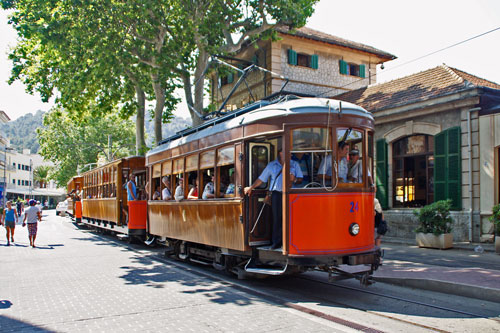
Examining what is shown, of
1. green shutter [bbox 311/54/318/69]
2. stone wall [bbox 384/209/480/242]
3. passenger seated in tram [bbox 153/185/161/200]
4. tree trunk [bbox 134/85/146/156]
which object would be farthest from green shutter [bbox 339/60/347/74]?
passenger seated in tram [bbox 153/185/161/200]

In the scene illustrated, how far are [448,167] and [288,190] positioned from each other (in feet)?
32.4

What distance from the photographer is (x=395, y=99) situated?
58.3 ft

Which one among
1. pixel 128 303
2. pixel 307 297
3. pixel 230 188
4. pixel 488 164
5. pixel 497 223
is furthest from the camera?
pixel 488 164

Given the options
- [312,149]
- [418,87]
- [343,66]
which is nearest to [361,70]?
[343,66]

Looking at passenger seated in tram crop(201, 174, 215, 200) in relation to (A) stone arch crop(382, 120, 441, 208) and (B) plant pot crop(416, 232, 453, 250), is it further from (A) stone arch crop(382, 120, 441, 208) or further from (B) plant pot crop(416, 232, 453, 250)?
(A) stone arch crop(382, 120, 441, 208)

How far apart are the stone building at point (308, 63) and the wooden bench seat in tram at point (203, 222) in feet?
44.1

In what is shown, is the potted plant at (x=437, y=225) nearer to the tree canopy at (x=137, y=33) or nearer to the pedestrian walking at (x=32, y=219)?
the tree canopy at (x=137, y=33)

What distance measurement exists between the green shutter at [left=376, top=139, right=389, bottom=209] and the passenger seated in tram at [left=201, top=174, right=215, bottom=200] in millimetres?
9962

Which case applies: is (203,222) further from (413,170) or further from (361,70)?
(361,70)

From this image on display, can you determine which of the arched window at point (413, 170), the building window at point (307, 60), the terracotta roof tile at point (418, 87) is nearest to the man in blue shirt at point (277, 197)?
the terracotta roof tile at point (418, 87)

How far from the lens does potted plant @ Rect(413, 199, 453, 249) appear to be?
13.9 meters

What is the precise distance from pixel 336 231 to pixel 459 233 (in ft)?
30.9

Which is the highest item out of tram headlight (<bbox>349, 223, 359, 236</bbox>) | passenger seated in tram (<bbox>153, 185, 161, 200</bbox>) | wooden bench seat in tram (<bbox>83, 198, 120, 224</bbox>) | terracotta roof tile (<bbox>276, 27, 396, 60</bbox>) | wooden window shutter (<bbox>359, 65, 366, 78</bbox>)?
terracotta roof tile (<bbox>276, 27, 396, 60</bbox>)

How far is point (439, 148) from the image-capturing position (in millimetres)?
15531
